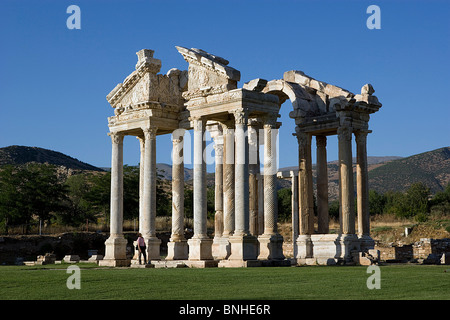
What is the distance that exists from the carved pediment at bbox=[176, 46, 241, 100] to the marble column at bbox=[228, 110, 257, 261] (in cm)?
194

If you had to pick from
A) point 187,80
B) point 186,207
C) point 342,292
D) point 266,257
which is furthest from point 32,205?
point 342,292

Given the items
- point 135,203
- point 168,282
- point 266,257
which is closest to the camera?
point 168,282

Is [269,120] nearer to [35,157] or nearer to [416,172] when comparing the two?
[35,157]

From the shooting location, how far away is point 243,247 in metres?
29.3

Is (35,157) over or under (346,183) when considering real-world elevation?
over

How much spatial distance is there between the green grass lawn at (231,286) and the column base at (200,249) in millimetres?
7047

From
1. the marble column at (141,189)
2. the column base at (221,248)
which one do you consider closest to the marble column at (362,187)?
the column base at (221,248)

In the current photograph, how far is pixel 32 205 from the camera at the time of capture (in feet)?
203

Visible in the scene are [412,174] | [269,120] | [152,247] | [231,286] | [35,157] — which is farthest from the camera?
[412,174]

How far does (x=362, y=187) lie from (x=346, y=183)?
162 centimetres

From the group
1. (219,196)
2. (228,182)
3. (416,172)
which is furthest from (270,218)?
(416,172)

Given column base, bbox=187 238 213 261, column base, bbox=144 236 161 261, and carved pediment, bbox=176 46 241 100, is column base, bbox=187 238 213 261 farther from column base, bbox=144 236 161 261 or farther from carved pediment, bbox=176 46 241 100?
carved pediment, bbox=176 46 241 100
